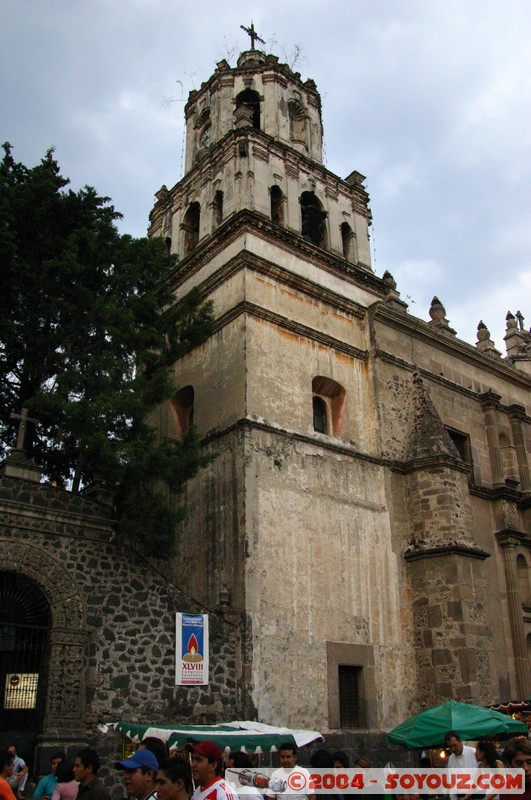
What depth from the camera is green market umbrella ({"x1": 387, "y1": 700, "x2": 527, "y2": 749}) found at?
10.4 meters

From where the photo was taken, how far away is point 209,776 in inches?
197

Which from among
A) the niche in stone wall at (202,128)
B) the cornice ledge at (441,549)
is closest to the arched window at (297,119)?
the niche in stone wall at (202,128)

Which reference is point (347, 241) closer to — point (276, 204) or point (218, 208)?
point (276, 204)

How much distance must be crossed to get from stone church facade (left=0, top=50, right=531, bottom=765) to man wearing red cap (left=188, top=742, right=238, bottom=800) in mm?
7003

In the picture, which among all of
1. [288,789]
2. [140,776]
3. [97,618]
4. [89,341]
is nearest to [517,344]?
[89,341]

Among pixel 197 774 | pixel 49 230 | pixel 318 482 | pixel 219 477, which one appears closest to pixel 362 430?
pixel 318 482

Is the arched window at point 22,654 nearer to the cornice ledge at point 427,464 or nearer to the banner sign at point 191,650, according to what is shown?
the banner sign at point 191,650

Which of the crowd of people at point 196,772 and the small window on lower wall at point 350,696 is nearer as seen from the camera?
the crowd of people at point 196,772

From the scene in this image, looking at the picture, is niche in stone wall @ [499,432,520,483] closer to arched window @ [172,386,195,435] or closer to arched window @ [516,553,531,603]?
Answer: arched window @ [516,553,531,603]

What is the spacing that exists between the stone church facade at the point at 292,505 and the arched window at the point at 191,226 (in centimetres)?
7

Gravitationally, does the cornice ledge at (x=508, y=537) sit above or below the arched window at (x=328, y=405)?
below

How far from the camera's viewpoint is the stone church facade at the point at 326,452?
50.4 ft

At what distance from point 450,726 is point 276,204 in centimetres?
1491

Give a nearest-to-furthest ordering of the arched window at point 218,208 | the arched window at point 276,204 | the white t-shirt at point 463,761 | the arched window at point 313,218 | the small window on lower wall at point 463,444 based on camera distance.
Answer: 1. the white t-shirt at point 463,761
2. the arched window at point 276,204
3. the arched window at point 218,208
4. the small window on lower wall at point 463,444
5. the arched window at point 313,218
